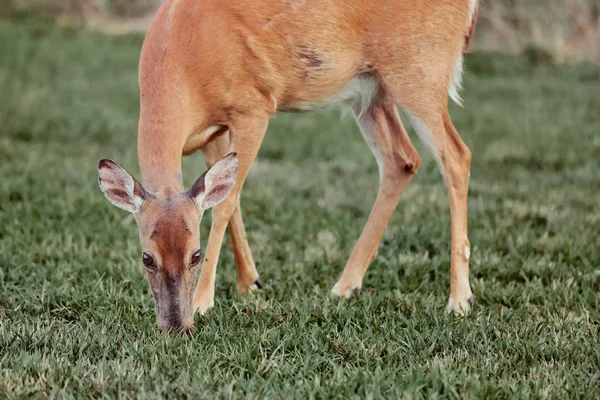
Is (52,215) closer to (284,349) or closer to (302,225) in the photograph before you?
(302,225)

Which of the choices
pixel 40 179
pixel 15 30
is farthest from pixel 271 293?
pixel 15 30

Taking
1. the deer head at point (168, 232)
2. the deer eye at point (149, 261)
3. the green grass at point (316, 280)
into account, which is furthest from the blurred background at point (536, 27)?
the deer eye at point (149, 261)

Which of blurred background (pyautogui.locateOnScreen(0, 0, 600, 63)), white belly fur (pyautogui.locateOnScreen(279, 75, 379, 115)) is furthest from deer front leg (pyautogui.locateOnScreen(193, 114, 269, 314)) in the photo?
blurred background (pyautogui.locateOnScreen(0, 0, 600, 63))

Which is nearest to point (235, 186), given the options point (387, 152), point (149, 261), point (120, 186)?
point (120, 186)

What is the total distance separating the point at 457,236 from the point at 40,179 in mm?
4236

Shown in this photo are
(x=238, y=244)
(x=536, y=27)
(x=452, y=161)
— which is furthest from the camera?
(x=536, y=27)

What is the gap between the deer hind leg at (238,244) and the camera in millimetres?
5367

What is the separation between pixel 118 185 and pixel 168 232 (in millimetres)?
380

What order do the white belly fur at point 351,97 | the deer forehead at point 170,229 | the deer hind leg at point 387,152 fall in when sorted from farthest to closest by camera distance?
the deer hind leg at point 387,152 → the white belly fur at point 351,97 → the deer forehead at point 170,229

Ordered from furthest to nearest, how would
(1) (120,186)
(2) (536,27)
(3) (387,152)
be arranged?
(2) (536,27), (3) (387,152), (1) (120,186)

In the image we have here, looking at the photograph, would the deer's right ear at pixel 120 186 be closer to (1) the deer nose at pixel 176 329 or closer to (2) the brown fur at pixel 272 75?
(2) the brown fur at pixel 272 75

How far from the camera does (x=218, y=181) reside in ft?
14.5

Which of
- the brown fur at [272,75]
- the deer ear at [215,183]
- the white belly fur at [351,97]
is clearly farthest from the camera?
the white belly fur at [351,97]

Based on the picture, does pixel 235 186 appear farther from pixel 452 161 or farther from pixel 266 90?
pixel 452 161
